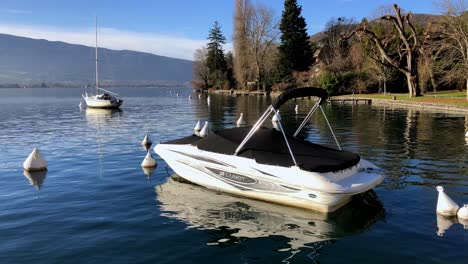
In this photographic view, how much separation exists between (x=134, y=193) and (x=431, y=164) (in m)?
12.0

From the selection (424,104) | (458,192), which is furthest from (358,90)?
(458,192)

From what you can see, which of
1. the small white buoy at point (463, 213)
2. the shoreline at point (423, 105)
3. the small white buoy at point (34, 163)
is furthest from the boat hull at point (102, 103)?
the small white buoy at point (463, 213)

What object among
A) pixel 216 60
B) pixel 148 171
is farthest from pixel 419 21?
pixel 148 171

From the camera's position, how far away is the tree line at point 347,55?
52.4 meters

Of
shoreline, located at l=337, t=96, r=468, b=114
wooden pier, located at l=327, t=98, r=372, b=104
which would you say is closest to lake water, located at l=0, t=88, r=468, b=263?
shoreline, located at l=337, t=96, r=468, b=114

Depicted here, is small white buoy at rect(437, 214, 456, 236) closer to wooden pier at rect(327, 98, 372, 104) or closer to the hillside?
wooden pier at rect(327, 98, 372, 104)

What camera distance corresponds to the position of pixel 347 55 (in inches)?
3172

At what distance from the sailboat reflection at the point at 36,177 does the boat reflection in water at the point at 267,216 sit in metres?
5.03

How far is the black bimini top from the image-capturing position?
10625mm

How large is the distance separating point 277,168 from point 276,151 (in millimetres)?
967

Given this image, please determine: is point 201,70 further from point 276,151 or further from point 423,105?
point 276,151

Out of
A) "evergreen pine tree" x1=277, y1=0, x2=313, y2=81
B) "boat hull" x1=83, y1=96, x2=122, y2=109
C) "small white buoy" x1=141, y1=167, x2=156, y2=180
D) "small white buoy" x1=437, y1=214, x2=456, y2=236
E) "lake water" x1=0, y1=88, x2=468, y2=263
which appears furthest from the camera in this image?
"evergreen pine tree" x1=277, y1=0, x2=313, y2=81

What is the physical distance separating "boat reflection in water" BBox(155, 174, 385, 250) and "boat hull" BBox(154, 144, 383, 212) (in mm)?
275

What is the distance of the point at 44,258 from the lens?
812 centimetres
